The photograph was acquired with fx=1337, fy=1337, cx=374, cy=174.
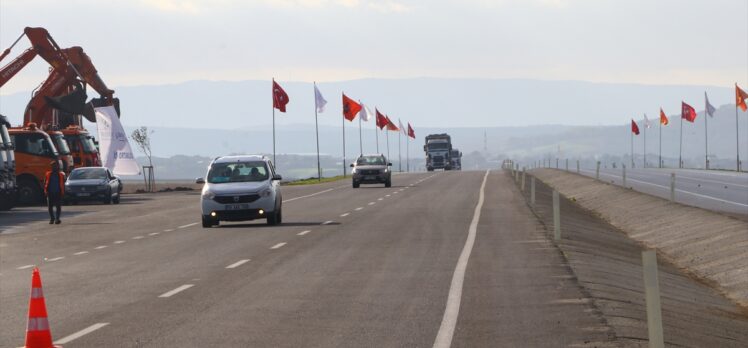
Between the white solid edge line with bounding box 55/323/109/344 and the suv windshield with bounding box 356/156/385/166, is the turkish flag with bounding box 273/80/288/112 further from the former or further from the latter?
the white solid edge line with bounding box 55/323/109/344

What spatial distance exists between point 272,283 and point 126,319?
3921 millimetres

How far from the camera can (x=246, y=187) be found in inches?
1225

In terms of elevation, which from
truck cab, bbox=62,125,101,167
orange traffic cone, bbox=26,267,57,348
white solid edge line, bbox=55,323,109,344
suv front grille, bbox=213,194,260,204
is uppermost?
truck cab, bbox=62,125,101,167

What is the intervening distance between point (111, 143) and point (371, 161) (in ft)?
40.4

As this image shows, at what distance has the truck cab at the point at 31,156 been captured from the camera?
50.2 m

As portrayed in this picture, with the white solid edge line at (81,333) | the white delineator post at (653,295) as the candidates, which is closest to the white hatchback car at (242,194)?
the white solid edge line at (81,333)

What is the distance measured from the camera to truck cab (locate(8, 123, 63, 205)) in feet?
165

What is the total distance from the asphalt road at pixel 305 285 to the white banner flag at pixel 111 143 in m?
26.4

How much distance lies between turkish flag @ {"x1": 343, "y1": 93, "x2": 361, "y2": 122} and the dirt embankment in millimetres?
52739

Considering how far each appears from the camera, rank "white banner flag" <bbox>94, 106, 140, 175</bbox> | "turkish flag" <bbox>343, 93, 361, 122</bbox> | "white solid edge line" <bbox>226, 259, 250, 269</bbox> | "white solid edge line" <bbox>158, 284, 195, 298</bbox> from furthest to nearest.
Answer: "turkish flag" <bbox>343, 93, 361, 122</bbox> → "white banner flag" <bbox>94, 106, 140, 175</bbox> → "white solid edge line" <bbox>226, 259, 250, 269</bbox> → "white solid edge line" <bbox>158, 284, 195, 298</bbox>

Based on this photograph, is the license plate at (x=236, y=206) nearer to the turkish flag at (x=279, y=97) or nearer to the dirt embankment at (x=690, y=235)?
the dirt embankment at (x=690, y=235)

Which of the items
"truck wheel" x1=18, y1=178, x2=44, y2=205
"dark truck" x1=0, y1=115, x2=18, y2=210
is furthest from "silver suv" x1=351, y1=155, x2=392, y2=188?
"dark truck" x1=0, y1=115, x2=18, y2=210

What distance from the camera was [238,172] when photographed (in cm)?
3253

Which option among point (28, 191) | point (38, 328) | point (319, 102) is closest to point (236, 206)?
point (38, 328)
